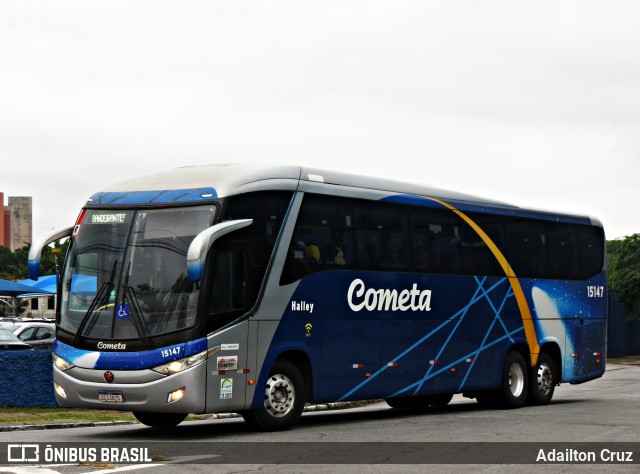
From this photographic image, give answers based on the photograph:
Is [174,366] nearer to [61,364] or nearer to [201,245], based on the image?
[201,245]

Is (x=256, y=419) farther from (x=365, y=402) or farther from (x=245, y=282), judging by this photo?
(x=365, y=402)

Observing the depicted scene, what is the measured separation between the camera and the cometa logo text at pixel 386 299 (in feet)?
59.4

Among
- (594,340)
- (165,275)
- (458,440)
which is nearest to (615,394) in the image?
(594,340)

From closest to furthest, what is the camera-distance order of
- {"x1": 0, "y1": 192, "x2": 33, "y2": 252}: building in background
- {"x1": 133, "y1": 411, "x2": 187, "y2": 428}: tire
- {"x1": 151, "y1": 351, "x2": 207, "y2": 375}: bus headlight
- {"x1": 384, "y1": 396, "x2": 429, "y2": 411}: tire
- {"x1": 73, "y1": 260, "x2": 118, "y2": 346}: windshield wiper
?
{"x1": 151, "y1": 351, "x2": 207, "y2": 375}: bus headlight < {"x1": 73, "y1": 260, "x2": 118, "y2": 346}: windshield wiper < {"x1": 133, "y1": 411, "x2": 187, "y2": 428}: tire < {"x1": 384, "y1": 396, "x2": 429, "y2": 411}: tire < {"x1": 0, "y1": 192, "x2": 33, "y2": 252}: building in background

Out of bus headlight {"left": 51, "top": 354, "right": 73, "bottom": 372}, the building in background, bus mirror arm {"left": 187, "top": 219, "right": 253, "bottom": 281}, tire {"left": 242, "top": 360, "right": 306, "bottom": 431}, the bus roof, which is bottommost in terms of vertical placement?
tire {"left": 242, "top": 360, "right": 306, "bottom": 431}

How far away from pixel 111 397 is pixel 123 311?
45.6 inches

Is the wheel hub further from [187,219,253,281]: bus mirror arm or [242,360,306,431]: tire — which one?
[187,219,253,281]: bus mirror arm

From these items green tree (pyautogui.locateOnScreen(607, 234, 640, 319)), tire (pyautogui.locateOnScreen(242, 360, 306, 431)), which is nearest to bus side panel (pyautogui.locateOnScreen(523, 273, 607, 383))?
tire (pyautogui.locateOnScreen(242, 360, 306, 431))

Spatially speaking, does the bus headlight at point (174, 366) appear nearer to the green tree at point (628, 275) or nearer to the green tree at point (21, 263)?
the green tree at point (628, 275)

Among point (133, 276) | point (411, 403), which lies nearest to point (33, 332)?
point (411, 403)

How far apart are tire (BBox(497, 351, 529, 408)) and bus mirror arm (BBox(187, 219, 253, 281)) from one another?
844 cm

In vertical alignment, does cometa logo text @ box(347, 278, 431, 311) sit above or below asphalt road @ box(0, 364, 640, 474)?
above

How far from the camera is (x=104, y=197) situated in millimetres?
16672

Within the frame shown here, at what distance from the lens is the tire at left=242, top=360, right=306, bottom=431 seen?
16266 millimetres
